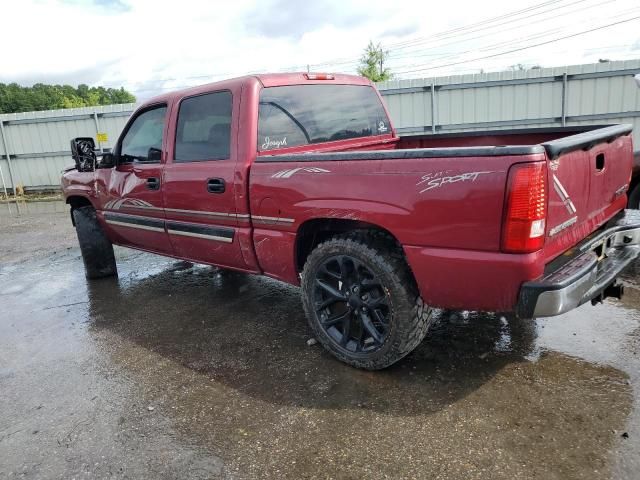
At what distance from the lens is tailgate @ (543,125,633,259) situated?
243cm

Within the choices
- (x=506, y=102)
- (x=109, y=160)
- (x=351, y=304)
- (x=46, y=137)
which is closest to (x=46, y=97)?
(x=46, y=137)

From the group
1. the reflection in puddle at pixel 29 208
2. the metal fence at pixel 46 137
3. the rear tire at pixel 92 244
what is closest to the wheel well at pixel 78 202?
the rear tire at pixel 92 244

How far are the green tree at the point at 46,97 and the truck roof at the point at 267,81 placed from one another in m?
72.4

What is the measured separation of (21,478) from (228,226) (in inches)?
78.6

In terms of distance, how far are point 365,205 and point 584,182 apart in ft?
3.96

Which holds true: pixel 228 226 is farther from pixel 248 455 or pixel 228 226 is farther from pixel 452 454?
pixel 452 454

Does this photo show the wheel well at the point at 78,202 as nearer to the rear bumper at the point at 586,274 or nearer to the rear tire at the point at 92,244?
the rear tire at the point at 92,244

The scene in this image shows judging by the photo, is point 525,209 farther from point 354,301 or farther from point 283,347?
point 283,347

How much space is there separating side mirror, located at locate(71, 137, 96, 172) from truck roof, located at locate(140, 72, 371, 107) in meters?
0.94

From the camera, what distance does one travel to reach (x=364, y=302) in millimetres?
3047

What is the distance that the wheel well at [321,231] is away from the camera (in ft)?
A: 9.85

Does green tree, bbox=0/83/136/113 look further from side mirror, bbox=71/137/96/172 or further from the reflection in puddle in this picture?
side mirror, bbox=71/137/96/172

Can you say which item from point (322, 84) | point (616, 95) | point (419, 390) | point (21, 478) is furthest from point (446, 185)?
point (616, 95)

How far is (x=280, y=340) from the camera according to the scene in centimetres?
371
